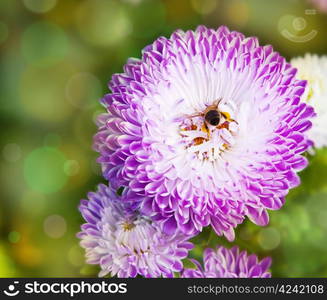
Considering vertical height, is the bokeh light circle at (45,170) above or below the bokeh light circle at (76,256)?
above

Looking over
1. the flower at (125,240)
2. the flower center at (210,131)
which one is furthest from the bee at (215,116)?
the flower at (125,240)

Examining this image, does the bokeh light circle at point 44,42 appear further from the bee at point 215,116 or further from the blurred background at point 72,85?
the bee at point 215,116

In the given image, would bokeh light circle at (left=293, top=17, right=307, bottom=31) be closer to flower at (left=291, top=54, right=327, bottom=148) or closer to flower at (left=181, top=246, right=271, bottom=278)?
flower at (left=291, top=54, right=327, bottom=148)

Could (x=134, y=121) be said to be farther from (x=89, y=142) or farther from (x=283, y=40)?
(x=283, y=40)

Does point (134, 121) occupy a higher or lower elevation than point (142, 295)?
higher

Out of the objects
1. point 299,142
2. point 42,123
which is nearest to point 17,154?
point 42,123

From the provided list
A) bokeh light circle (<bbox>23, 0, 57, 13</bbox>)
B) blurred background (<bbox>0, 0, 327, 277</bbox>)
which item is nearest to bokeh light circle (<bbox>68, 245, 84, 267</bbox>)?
blurred background (<bbox>0, 0, 327, 277</bbox>)

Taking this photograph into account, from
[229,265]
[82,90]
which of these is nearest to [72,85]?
[82,90]
